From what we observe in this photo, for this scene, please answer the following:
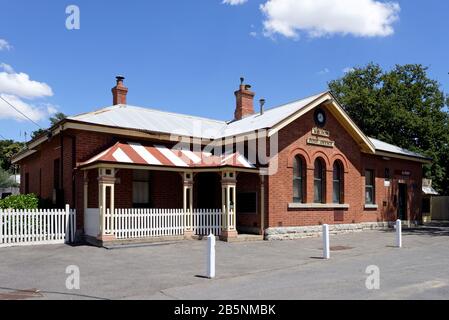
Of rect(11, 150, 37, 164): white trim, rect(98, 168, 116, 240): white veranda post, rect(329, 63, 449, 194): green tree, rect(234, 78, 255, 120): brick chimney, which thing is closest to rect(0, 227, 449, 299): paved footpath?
rect(98, 168, 116, 240): white veranda post

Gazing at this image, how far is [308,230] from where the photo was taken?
1888 centimetres

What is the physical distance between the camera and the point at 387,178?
78.3 feet

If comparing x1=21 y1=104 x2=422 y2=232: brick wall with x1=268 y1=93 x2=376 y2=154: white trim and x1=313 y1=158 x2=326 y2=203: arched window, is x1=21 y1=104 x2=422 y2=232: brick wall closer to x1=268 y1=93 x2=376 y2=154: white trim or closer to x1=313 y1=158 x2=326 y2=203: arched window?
x1=313 y1=158 x2=326 y2=203: arched window

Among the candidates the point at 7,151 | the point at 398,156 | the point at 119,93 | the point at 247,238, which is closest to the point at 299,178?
the point at 247,238

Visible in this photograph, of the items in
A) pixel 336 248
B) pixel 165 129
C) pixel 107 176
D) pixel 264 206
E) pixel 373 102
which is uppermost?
pixel 373 102

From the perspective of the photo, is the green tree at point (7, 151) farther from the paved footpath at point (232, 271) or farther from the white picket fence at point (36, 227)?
the paved footpath at point (232, 271)

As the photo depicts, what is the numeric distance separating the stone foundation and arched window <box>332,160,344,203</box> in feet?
4.10

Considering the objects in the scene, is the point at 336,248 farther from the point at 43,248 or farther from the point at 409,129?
the point at 409,129

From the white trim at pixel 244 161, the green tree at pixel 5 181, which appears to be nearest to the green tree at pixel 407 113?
the white trim at pixel 244 161

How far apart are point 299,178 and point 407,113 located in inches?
940

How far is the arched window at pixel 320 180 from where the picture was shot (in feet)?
65.1

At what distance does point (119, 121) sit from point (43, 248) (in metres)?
5.55

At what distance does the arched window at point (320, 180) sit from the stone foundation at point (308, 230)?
1259mm
